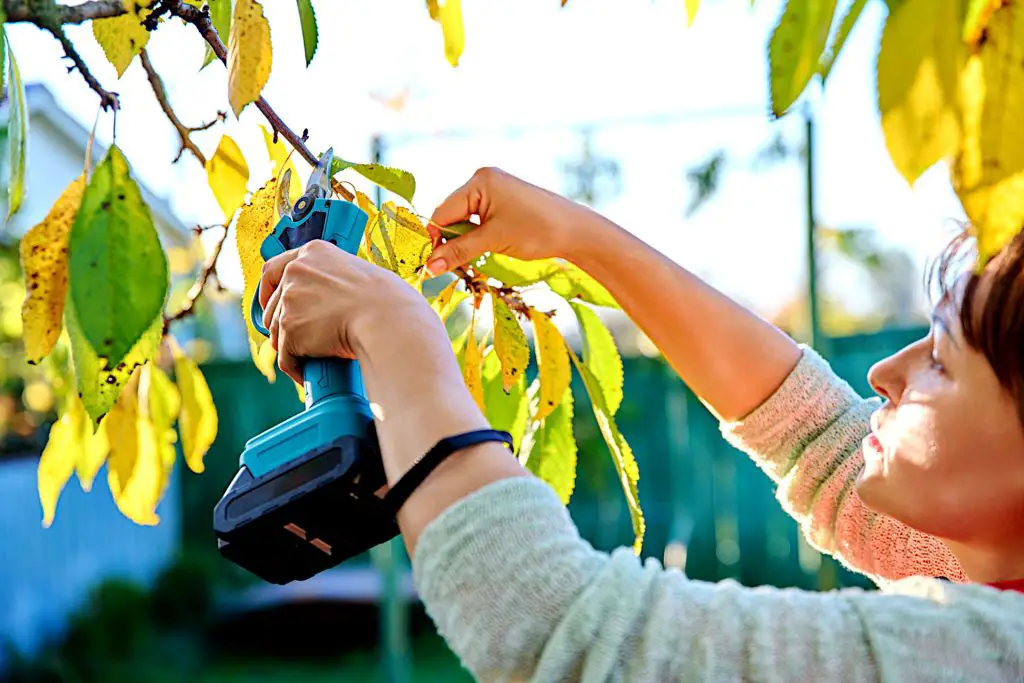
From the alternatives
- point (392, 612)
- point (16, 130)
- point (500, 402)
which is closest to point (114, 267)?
point (16, 130)

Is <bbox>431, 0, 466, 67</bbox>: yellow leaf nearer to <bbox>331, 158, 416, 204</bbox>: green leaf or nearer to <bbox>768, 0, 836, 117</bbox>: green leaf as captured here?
<bbox>331, 158, 416, 204</bbox>: green leaf

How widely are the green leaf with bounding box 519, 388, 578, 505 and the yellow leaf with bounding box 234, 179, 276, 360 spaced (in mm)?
221

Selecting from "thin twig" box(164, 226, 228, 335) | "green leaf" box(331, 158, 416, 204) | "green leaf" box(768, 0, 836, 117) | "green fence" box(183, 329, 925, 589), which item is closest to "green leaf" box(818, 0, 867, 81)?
"green leaf" box(768, 0, 836, 117)

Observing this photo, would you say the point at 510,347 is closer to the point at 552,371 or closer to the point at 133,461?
the point at 552,371

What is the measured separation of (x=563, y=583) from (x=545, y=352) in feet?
0.88

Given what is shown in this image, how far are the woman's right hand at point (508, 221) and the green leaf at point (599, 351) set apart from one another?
6cm

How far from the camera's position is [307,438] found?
608 mm

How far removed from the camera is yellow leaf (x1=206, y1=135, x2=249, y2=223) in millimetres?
761

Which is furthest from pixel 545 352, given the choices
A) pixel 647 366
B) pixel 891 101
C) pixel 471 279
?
pixel 647 366

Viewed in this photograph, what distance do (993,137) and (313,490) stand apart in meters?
0.39

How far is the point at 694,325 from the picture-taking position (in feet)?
2.97

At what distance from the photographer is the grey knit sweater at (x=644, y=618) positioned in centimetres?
52

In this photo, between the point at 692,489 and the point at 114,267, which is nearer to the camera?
the point at 114,267

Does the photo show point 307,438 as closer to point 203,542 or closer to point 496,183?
point 496,183
